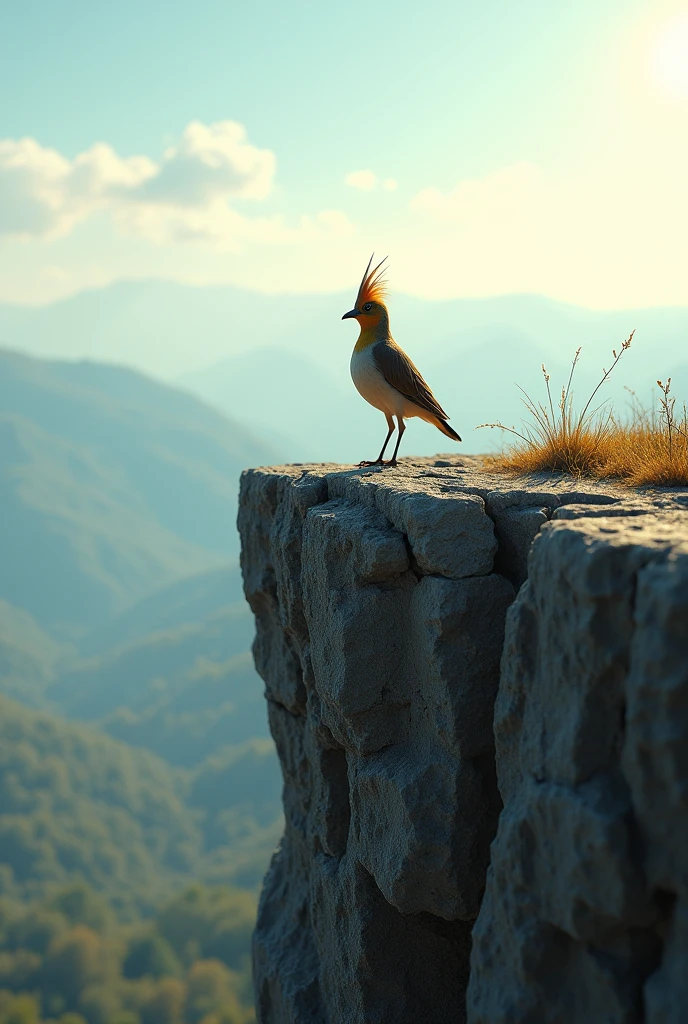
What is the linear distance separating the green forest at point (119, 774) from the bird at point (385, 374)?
177 ft

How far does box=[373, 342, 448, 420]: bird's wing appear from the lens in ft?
16.4

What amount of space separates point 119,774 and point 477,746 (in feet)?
317

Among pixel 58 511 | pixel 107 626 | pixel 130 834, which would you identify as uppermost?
pixel 58 511

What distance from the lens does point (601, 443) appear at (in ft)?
15.2

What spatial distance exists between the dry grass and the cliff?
354mm

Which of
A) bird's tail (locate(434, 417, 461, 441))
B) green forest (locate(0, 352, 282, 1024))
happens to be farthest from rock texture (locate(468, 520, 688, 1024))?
green forest (locate(0, 352, 282, 1024))

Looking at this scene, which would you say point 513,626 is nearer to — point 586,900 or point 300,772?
point 586,900

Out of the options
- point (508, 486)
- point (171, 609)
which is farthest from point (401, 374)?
point (171, 609)

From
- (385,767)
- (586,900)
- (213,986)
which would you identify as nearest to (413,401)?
(385,767)

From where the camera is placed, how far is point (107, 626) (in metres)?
157

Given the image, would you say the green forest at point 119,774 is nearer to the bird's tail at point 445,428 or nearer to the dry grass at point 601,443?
the bird's tail at point 445,428

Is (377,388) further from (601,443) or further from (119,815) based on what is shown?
(119,815)

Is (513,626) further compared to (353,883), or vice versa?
(353,883)

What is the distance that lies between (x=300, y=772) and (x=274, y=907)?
1.34m
